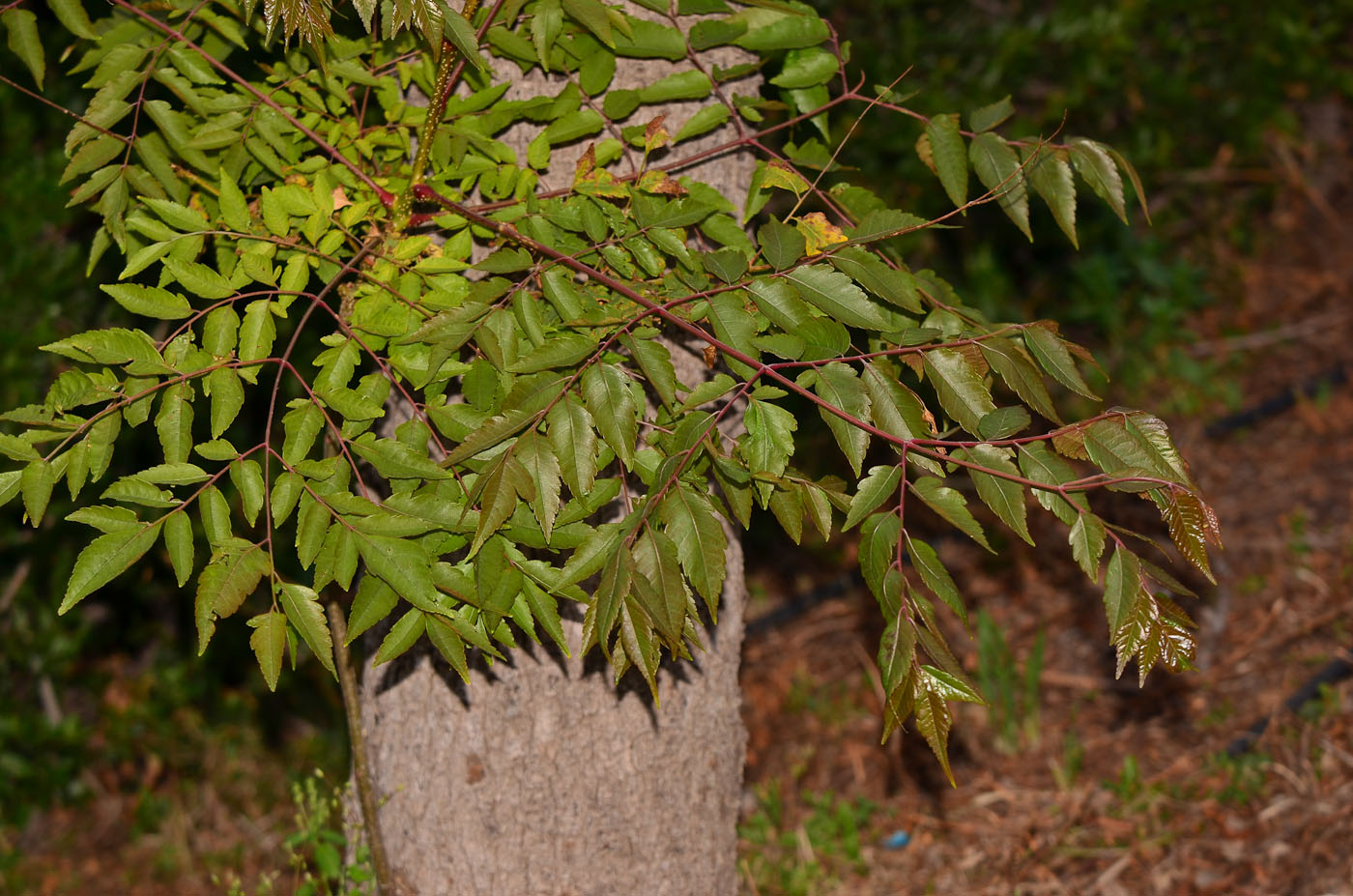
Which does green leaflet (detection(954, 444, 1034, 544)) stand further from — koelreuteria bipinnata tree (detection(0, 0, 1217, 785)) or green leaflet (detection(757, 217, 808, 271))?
green leaflet (detection(757, 217, 808, 271))

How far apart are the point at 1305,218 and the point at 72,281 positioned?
6044 mm

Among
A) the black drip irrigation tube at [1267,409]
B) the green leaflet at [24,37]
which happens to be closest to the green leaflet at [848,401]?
the green leaflet at [24,37]

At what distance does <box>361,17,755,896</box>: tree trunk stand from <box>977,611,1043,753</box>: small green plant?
1.49m

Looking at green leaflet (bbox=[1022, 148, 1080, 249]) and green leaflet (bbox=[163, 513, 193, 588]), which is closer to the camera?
green leaflet (bbox=[163, 513, 193, 588])

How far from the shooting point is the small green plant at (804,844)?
10.3ft

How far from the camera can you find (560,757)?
2057mm

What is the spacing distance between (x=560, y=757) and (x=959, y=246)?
3832 mm

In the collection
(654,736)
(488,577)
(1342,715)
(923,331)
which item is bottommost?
(1342,715)

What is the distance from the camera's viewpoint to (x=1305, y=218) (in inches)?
246

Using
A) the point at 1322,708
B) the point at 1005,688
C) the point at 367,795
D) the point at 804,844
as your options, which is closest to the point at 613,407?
the point at 367,795

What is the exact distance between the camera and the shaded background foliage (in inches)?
142

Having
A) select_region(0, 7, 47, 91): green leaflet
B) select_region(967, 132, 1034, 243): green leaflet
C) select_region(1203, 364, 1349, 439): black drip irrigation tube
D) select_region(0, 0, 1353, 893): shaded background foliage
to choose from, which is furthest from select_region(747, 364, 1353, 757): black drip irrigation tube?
select_region(0, 7, 47, 91): green leaflet

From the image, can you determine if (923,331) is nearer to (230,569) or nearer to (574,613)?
(574,613)

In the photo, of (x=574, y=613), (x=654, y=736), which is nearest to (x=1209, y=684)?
(x=654, y=736)
